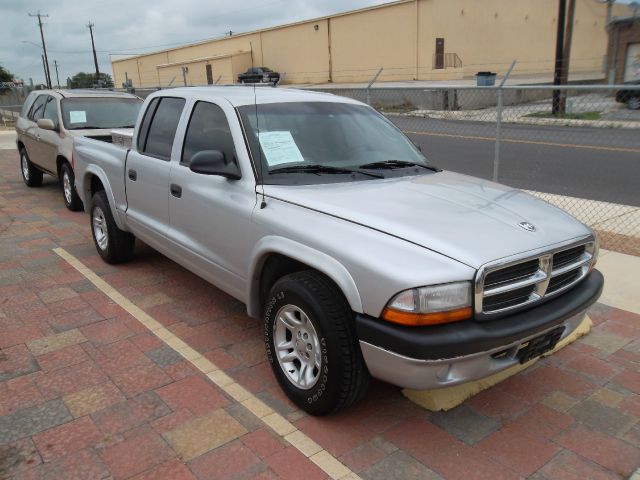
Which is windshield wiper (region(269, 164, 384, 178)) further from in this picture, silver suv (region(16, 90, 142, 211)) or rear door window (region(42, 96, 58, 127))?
rear door window (region(42, 96, 58, 127))

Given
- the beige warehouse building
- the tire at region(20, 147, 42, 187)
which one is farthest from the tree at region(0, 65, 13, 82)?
the tire at region(20, 147, 42, 187)

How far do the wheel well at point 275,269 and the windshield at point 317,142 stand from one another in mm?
499

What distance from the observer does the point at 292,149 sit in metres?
3.75

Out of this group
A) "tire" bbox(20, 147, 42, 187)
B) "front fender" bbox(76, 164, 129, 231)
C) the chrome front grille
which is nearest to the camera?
the chrome front grille

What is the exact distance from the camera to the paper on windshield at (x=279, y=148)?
3666 millimetres

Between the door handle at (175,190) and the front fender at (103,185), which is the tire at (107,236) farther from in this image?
the door handle at (175,190)

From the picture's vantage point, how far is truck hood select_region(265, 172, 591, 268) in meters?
2.78

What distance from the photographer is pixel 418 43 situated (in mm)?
38000

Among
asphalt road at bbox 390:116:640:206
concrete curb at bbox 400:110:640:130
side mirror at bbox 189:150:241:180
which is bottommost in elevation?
asphalt road at bbox 390:116:640:206

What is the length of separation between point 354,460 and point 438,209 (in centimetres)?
140

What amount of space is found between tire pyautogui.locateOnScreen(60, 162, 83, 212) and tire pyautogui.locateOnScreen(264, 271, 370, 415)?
5.87 metres

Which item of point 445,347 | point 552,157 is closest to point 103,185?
point 445,347

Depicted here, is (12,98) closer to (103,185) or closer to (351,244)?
(103,185)

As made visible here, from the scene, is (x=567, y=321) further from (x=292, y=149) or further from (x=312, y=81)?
(x=312, y=81)
